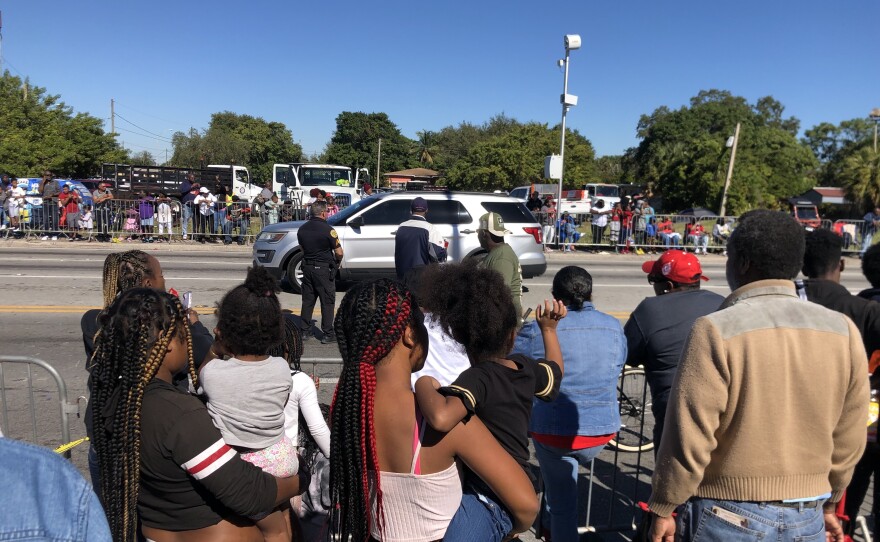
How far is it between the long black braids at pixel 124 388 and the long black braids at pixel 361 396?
66cm

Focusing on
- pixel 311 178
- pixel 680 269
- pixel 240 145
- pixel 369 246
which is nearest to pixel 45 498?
pixel 680 269

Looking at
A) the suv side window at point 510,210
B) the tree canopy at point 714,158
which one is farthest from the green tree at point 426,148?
the suv side window at point 510,210

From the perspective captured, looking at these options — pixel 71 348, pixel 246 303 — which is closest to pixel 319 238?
pixel 71 348

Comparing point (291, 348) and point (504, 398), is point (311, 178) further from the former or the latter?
point (504, 398)

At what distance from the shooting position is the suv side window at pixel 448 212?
12836 mm

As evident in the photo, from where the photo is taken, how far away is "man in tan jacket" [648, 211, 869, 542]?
2.12m

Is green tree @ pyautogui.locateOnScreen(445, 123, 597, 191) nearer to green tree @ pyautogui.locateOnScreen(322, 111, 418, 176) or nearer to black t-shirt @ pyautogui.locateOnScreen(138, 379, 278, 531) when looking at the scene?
green tree @ pyautogui.locateOnScreen(322, 111, 418, 176)

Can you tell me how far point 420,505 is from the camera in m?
2.15

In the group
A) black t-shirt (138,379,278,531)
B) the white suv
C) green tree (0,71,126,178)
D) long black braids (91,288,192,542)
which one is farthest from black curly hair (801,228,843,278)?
green tree (0,71,126,178)

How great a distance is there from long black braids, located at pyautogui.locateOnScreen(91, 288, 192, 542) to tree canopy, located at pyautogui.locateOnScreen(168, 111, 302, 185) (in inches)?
2277

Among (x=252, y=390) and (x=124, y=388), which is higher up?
(x=124, y=388)

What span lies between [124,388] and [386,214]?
1042 centimetres

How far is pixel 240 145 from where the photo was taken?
229 feet

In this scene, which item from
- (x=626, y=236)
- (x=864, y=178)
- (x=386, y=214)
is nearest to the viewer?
(x=386, y=214)
